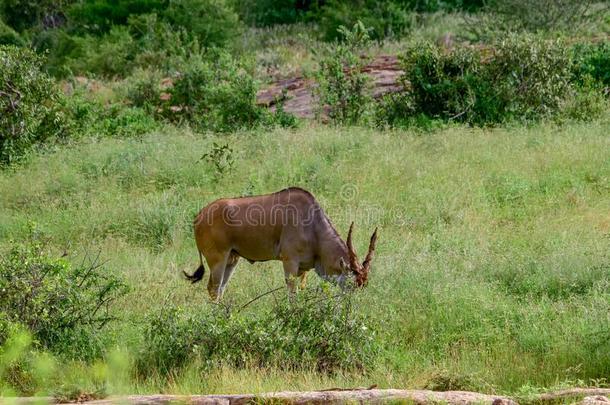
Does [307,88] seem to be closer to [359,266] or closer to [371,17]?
[371,17]

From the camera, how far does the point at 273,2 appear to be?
36469 millimetres

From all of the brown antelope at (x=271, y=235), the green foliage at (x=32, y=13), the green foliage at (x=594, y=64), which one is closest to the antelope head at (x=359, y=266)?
the brown antelope at (x=271, y=235)

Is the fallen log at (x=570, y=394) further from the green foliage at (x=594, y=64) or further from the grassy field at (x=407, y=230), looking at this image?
the green foliage at (x=594, y=64)

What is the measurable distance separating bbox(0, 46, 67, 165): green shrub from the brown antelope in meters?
7.11

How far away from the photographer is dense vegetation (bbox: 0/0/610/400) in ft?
26.7

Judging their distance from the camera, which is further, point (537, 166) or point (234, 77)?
point (234, 77)

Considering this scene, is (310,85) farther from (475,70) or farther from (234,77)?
(475,70)

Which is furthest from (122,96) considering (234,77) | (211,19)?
(211,19)

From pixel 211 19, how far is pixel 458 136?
42.9 feet

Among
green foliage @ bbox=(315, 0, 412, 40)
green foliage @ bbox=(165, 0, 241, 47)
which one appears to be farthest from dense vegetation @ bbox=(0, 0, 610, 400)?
green foliage @ bbox=(315, 0, 412, 40)

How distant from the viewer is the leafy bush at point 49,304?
8.62m

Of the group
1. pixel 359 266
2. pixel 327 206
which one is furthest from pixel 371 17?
pixel 359 266

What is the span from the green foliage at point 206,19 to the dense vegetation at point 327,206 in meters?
0.13

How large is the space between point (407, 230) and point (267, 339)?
468 cm
